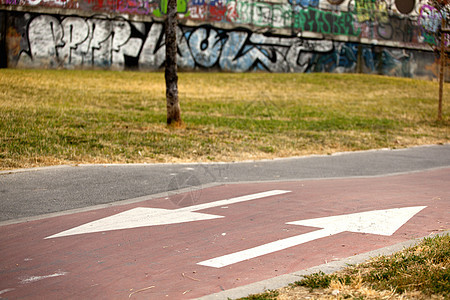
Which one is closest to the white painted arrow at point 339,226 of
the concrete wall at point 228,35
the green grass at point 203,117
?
the green grass at point 203,117

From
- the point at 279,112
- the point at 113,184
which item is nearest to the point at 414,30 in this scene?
the point at 279,112

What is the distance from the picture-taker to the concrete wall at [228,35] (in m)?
27.0

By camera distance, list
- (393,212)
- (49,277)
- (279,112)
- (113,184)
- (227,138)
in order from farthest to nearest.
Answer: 1. (279,112)
2. (227,138)
3. (113,184)
4. (393,212)
5. (49,277)

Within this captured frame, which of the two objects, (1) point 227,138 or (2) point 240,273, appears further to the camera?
(1) point 227,138

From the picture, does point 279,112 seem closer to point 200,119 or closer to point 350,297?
point 200,119

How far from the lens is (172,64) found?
14.8m

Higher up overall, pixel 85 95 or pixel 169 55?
pixel 169 55

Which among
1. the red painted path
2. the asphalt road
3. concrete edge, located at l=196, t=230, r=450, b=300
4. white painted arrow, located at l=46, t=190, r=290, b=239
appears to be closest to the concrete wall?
the asphalt road

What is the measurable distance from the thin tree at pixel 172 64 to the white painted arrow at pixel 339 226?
27.2 ft

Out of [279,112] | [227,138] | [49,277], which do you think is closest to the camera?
[49,277]

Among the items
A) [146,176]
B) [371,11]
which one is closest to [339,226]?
[146,176]

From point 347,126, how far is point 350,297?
13.7 meters

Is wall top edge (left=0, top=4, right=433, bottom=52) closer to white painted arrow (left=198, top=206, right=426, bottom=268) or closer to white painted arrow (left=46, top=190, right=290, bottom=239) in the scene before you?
white painted arrow (left=46, top=190, right=290, bottom=239)

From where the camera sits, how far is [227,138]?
13.8 meters
